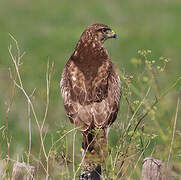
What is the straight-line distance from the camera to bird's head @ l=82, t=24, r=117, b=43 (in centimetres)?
609

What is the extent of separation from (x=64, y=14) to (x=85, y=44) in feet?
70.2

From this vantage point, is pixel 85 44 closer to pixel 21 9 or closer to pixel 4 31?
pixel 4 31

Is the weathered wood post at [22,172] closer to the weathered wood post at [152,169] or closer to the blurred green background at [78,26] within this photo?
the weathered wood post at [152,169]

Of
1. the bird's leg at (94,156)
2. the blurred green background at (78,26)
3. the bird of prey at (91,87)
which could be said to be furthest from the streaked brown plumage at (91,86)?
the blurred green background at (78,26)

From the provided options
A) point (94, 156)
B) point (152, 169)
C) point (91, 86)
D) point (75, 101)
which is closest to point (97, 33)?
point (91, 86)

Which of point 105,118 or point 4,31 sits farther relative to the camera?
point 4,31

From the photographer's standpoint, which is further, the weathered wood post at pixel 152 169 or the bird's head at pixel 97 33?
the bird's head at pixel 97 33

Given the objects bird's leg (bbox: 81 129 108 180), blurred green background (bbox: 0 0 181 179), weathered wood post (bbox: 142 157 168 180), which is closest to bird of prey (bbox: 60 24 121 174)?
bird's leg (bbox: 81 129 108 180)

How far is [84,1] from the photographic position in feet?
98.2

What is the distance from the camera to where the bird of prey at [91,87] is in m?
5.59

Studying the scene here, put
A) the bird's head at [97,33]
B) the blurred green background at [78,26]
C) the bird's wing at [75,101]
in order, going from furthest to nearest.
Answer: the blurred green background at [78,26] → the bird's head at [97,33] → the bird's wing at [75,101]

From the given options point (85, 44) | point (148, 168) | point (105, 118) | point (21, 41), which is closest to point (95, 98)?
point (105, 118)

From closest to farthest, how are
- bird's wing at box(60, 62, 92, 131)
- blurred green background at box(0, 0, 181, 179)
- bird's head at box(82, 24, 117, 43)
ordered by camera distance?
bird's wing at box(60, 62, 92, 131), bird's head at box(82, 24, 117, 43), blurred green background at box(0, 0, 181, 179)

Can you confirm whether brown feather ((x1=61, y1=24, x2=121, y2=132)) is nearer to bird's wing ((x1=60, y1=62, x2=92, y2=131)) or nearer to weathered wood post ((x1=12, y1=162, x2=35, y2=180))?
bird's wing ((x1=60, y1=62, x2=92, y2=131))
